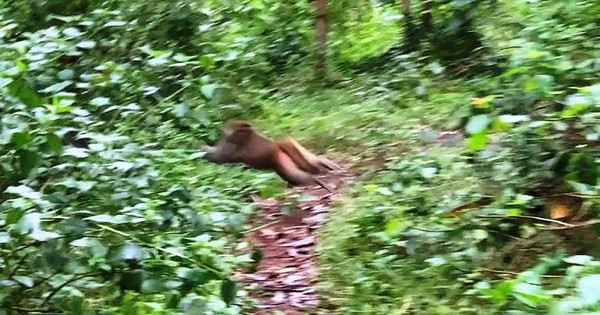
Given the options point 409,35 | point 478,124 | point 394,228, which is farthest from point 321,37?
point 478,124

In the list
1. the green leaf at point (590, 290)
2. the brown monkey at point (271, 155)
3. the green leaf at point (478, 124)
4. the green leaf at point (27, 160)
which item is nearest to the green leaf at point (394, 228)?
the green leaf at point (478, 124)

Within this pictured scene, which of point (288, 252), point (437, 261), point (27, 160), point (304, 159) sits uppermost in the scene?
point (27, 160)

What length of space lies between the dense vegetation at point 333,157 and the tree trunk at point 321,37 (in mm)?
58

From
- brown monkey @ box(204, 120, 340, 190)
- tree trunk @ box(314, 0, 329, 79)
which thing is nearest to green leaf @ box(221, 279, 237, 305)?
brown monkey @ box(204, 120, 340, 190)

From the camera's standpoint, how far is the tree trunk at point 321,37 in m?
5.45

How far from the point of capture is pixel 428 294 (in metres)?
2.89

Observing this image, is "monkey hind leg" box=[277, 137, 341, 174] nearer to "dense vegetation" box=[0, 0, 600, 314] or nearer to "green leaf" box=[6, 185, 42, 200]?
"dense vegetation" box=[0, 0, 600, 314]

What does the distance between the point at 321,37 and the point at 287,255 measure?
2224 mm

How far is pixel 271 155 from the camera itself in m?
4.21

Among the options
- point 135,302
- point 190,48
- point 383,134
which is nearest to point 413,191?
point 383,134

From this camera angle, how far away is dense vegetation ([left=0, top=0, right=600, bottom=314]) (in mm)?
2293

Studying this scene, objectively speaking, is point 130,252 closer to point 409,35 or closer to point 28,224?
point 28,224

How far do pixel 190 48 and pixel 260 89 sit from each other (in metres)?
0.85

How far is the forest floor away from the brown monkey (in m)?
0.09
